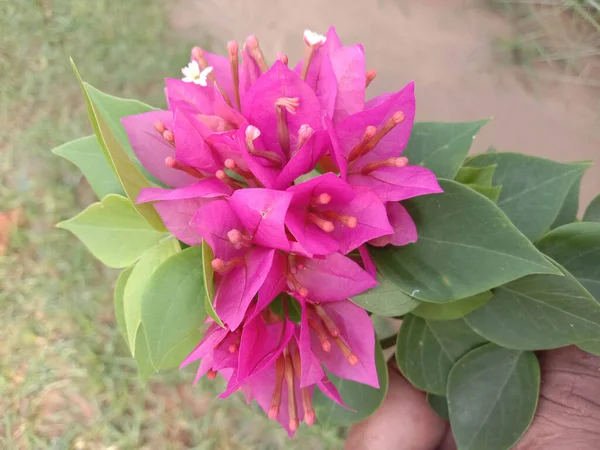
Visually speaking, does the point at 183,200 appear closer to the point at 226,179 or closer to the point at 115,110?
the point at 226,179

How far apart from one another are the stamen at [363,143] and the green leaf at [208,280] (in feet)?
0.41

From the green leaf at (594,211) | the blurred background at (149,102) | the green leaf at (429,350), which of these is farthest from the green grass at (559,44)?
the green leaf at (429,350)

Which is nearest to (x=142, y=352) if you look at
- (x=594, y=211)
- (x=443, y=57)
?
(x=594, y=211)

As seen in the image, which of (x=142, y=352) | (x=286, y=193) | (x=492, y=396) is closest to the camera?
(x=286, y=193)

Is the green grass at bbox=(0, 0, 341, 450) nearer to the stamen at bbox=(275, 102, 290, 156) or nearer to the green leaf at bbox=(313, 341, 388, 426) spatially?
the green leaf at bbox=(313, 341, 388, 426)

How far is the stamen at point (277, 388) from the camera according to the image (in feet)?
1.39

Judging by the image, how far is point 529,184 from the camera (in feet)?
1.69

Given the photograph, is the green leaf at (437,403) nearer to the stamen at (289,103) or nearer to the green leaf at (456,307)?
the green leaf at (456,307)

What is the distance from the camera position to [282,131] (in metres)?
0.38

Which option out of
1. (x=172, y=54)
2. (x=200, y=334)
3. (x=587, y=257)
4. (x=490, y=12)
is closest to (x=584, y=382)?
(x=587, y=257)

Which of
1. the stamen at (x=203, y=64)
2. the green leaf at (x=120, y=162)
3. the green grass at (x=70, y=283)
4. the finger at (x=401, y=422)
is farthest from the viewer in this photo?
the green grass at (x=70, y=283)

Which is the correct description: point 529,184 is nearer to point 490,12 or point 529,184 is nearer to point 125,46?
point 490,12

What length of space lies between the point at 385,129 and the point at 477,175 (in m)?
0.14

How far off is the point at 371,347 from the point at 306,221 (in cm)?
12
